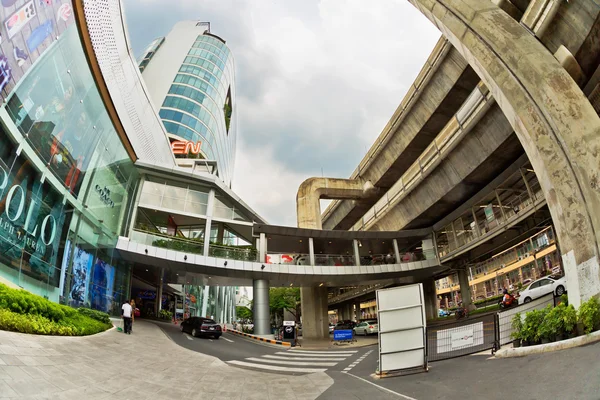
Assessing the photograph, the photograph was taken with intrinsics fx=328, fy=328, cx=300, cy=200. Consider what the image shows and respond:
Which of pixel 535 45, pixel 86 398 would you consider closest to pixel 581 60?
pixel 535 45

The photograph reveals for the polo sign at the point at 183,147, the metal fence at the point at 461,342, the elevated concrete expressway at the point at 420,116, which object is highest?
the polo sign at the point at 183,147

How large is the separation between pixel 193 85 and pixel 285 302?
42.3 m

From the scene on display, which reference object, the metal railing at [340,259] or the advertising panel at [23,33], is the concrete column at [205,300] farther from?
the advertising panel at [23,33]

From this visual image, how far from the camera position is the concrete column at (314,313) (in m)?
27.9

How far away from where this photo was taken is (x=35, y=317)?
9.94 metres

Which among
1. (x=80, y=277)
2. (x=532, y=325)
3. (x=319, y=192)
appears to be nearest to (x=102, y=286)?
(x=80, y=277)

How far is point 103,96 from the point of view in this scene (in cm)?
1802

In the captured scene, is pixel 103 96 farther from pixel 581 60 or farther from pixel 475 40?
pixel 581 60

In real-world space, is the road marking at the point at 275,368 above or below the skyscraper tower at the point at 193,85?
below

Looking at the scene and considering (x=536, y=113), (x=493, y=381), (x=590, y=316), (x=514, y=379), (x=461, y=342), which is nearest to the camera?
(x=514, y=379)

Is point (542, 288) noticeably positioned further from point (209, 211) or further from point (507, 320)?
point (209, 211)

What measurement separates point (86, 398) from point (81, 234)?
12.9 metres

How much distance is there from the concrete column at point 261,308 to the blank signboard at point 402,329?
57.3 ft

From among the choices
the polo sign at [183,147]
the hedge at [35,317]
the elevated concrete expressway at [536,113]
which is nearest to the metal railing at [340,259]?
the elevated concrete expressway at [536,113]
